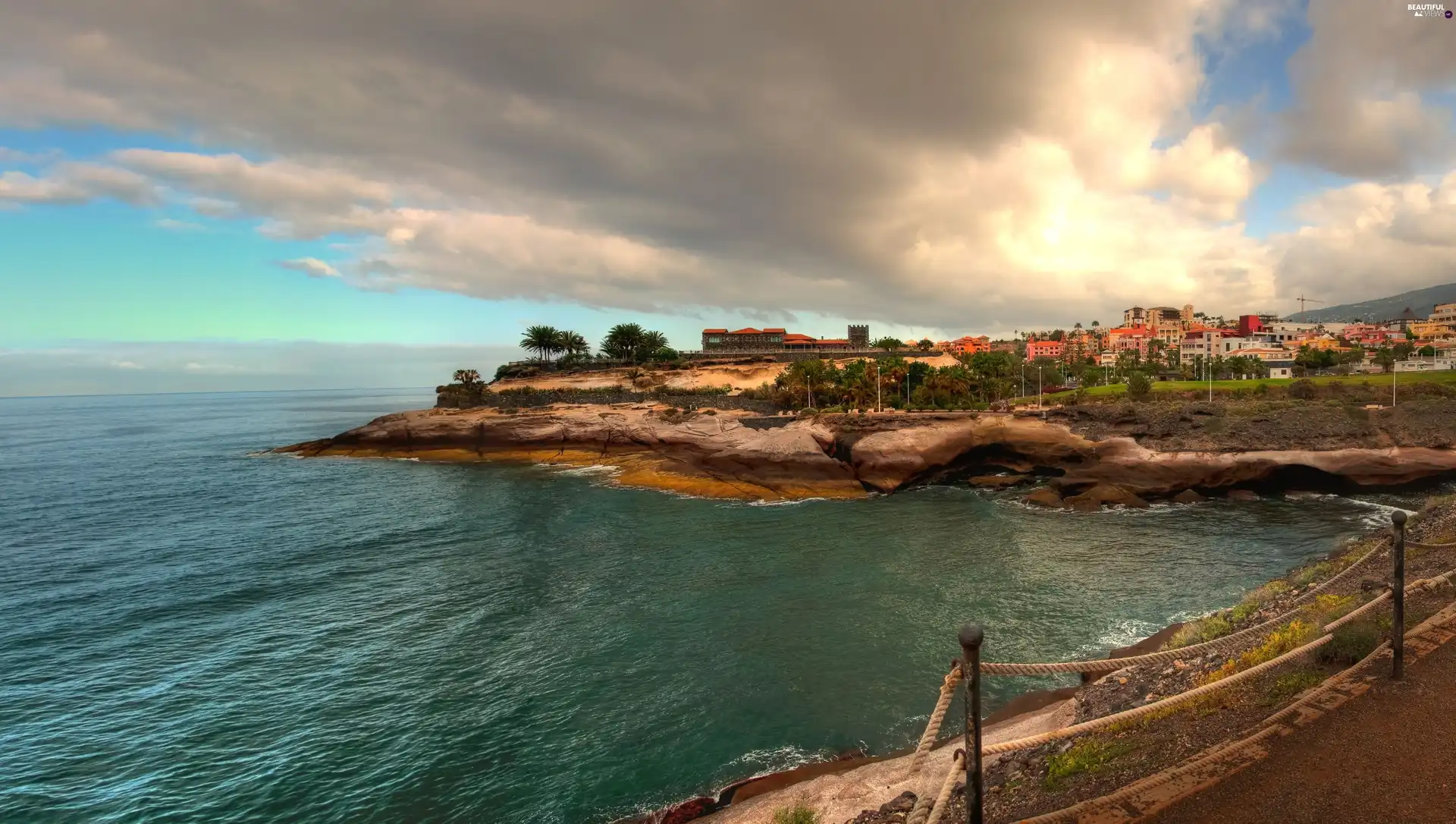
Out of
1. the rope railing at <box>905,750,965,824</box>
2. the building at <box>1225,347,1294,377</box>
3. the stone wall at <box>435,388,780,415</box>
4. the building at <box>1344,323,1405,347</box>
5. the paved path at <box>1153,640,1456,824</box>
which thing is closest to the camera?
the rope railing at <box>905,750,965,824</box>

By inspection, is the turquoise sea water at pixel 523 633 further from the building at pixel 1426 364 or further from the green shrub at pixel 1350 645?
the building at pixel 1426 364

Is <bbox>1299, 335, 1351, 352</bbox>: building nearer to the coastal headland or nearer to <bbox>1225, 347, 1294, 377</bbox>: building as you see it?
<bbox>1225, 347, 1294, 377</bbox>: building

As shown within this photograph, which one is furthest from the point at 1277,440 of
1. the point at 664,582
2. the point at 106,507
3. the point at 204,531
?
the point at 106,507

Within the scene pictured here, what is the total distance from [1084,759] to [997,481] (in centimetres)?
3771

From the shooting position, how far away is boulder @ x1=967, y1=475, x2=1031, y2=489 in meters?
41.6

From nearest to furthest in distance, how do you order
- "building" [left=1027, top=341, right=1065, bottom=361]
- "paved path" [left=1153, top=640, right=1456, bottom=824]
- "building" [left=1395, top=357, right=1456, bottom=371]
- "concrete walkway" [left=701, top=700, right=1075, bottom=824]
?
"paved path" [left=1153, top=640, right=1456, bottom=824]
"concrete walkway" [left=701, top=700, right=1075, bottom=824]
"building" [left=1395, top=357, right=1456, bottom=371]
"building" [left=1027, top=341, right=1065, bottom=361]

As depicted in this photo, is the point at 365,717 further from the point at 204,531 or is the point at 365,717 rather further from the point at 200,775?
the point at 204,531

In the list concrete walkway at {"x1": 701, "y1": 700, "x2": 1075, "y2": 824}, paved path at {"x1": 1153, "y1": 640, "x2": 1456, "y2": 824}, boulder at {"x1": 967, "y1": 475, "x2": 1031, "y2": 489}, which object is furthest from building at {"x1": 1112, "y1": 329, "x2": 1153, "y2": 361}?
paved path at {"x1": 1153, "y1": 640, "x2": 1456, "y2": 824}

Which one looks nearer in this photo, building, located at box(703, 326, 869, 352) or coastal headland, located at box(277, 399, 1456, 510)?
coastal headland, located at box(277, 399, 1456, 510)

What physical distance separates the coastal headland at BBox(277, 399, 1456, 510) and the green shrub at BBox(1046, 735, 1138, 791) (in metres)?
31.0

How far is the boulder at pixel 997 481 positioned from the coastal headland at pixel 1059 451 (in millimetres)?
116

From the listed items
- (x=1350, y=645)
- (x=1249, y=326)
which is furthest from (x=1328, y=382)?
(x=1249, y=326)

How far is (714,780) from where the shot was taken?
11555 millimetres

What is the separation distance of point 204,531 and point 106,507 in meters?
13.1
